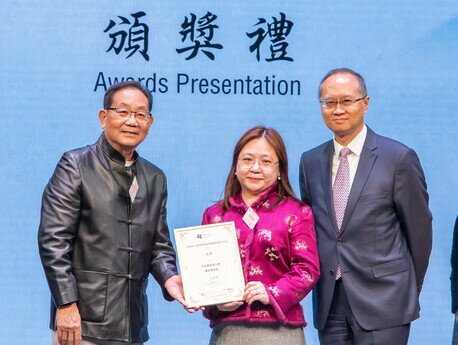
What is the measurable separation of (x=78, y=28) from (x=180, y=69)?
1.71 ft

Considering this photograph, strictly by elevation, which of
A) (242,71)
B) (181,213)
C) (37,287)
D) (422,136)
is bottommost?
(37,287)

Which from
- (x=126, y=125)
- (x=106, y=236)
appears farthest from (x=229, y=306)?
(x=126, y=125)

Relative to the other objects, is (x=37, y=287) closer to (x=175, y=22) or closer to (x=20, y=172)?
(x=20, y=172)

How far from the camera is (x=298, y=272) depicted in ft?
9.58

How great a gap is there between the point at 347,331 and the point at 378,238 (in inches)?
13.7

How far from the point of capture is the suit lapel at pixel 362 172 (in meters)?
3.11

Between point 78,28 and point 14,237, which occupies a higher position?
point 78,28

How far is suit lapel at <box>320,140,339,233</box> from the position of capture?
3.13m

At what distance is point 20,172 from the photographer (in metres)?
4.20

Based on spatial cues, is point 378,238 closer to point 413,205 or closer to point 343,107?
point 413,205

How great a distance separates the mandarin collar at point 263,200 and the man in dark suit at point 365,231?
23 centimetres

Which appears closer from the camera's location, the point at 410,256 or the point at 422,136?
the point at 410,256

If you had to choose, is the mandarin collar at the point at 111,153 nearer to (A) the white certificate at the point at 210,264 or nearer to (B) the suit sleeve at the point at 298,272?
(A) the white certificate at the point at 210,264

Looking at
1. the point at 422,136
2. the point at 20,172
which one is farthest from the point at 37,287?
the point at 422,136
